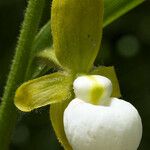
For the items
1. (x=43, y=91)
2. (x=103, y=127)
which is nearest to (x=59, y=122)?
(x=43, y=91)

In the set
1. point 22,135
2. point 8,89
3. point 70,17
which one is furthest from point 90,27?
point 22,135

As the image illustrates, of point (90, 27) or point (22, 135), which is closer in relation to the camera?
point (90, 27)

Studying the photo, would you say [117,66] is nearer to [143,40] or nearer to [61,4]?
[143,40]

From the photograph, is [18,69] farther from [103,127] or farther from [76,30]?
[103,127]

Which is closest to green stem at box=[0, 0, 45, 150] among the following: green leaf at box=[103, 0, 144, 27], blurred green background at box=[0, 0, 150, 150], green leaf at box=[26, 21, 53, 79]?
green leaf at box=[26, 21, 53, 79]

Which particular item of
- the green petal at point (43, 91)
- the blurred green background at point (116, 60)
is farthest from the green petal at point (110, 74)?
the blurred green background at point (116, 60)

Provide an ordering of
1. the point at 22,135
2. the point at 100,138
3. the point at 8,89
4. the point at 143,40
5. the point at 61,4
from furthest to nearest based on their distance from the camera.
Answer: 1. the point at 143,40
2. the point at 22,135
3. the point at 8,89
4. the point at 61,4
5. the point at 100,138

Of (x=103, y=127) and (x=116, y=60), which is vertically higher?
(x=103, y=127)
